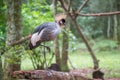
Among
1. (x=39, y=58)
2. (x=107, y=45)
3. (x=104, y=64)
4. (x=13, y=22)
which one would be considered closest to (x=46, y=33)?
(x=39, y=58)

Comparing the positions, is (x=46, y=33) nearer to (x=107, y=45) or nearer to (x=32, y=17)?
(x=32, y=17)

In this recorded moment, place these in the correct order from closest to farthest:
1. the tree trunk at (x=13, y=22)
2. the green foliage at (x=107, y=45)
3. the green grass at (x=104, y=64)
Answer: the tree trunk at (x=13, y=22) < the green grass at (x=104, y=64) < the green foliage at (x=107, y=45)

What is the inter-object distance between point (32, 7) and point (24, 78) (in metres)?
5.51

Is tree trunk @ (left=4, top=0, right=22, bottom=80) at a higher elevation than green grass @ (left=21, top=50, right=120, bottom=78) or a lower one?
higher

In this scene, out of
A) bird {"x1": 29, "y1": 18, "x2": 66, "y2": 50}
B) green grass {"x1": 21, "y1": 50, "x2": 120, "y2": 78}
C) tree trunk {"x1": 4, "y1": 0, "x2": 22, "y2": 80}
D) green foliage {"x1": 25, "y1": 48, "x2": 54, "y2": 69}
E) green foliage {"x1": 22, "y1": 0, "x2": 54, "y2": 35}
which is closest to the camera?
bird {"x1": 29, "y1": 18, "x2": 66, "y2": 50}

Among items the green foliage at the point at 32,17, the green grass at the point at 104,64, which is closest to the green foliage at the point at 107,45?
the green grass at the point at 104,64

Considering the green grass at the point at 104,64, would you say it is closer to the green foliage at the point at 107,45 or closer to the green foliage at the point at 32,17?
the green foliage at the point at 107,45

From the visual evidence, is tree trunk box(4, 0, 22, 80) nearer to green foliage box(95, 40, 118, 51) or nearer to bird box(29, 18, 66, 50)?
bird box(29, 18, 66, 50)

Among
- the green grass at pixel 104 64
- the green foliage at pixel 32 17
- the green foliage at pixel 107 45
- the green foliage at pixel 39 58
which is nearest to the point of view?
the green foliage at pixel 39 58

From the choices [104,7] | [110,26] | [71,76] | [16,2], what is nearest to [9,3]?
[16,2]

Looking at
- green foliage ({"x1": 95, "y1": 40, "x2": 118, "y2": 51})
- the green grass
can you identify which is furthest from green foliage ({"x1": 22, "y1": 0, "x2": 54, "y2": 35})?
green foliage ({"x1": 95, "y1": 40, "x2": 118, "y2": 51})

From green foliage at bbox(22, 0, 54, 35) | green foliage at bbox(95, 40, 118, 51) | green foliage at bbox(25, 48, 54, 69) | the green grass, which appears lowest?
the green grass

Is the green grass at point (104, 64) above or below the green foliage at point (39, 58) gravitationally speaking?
below

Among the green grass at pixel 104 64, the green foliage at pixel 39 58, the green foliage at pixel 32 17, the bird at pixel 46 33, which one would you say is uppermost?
the green foliage at pixel 32 17
